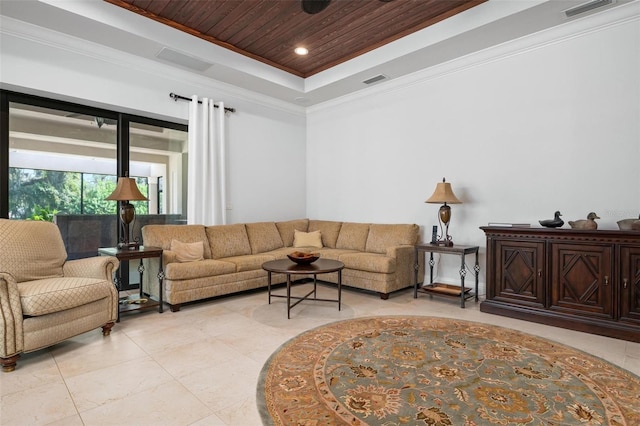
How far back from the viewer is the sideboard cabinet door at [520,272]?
3.46m

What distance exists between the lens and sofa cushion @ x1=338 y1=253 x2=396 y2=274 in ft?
14.1

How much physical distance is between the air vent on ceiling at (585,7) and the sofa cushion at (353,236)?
340 cm

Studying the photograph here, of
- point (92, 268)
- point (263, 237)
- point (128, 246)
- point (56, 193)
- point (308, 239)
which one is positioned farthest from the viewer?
point (308, 239)

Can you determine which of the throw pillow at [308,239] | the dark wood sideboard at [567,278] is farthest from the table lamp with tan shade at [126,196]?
the dark wood sideboard at [567,278]

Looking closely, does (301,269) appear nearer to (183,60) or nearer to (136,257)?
(136,257)

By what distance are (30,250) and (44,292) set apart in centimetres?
71

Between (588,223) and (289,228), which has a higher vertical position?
(588,223)

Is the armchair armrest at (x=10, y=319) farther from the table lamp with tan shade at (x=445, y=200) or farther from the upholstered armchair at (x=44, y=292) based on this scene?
the table lamp with tan shade at (x=445, y=200)

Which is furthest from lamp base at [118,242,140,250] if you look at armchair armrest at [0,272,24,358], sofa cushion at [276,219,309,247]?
sofa cushion at [276,219,309,247]

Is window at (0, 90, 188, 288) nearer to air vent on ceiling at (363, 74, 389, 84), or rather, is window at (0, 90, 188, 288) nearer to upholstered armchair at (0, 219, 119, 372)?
upholstered armchair at (0, 219, 119, 372)

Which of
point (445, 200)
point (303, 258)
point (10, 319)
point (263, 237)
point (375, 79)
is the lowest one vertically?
point (10, 319)

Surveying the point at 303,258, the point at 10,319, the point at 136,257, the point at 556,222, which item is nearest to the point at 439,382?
the point at 303,258

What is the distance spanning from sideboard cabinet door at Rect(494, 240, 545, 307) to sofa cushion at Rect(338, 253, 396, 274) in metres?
1.18

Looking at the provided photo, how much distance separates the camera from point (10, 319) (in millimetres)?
2379
